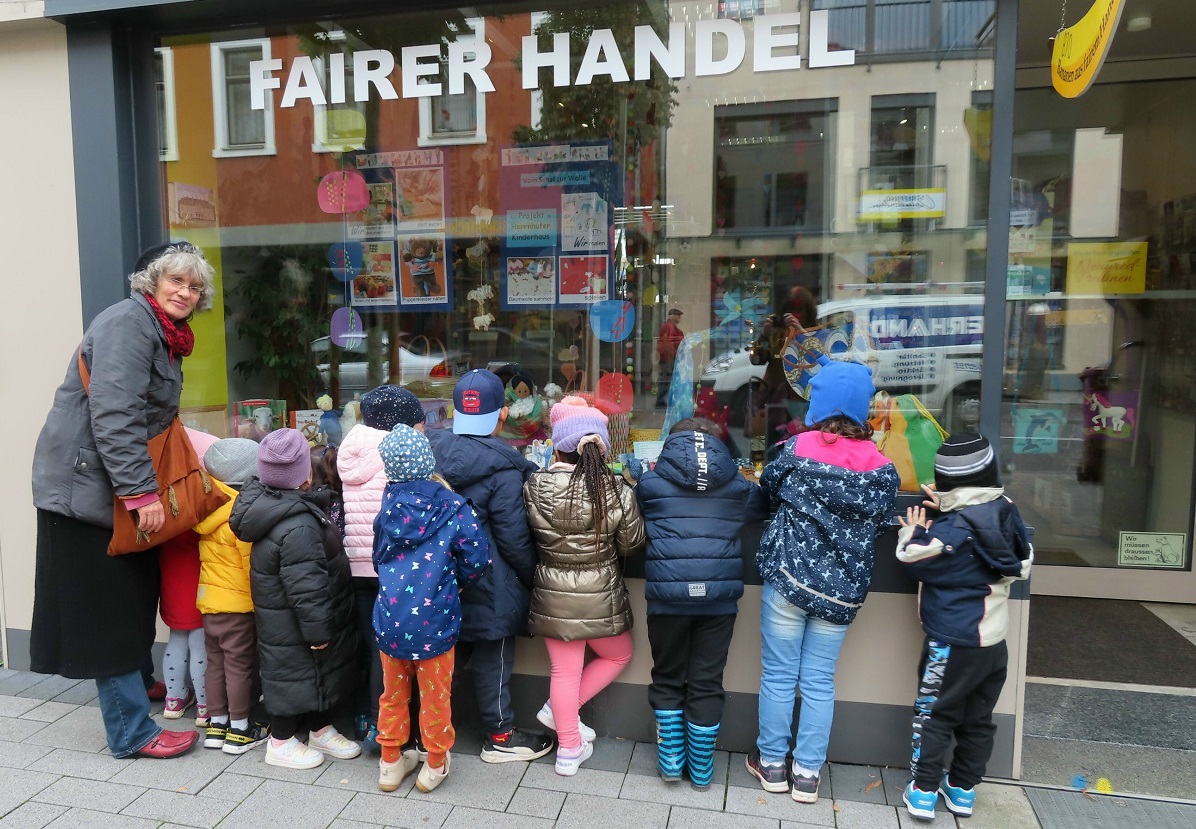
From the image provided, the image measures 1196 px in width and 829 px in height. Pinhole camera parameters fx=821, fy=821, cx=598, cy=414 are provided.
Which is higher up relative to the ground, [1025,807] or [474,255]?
[474,255]

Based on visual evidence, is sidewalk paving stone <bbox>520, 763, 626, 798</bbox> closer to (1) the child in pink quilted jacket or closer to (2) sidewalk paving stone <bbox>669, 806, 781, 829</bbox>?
(2) sidewalk paving stone <bbox>669, 806, 781, 829</bbox>

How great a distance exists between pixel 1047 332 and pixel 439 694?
14.6 ft

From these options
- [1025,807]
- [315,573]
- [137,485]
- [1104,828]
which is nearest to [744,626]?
[1025,807]

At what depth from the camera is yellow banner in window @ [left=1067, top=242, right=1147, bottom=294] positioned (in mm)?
5188

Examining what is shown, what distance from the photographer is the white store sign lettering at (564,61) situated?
12.5 feet

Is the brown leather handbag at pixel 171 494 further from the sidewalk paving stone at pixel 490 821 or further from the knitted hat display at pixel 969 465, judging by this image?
the knitted hat display at pixel 969 465

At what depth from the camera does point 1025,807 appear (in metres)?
2.99

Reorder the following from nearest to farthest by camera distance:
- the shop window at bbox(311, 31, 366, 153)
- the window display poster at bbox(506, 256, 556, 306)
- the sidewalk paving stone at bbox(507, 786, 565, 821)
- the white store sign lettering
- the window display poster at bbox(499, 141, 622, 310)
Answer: the sidewalk paving stone at bbox(507, 786, 565, 821)
the white store sign lettering
the shop window at bbox(311, 31, 366, 153)
the window display poster at bbox(499, 141, 622, 310)
the window display poster at bbox(506, 256, 556, 306)

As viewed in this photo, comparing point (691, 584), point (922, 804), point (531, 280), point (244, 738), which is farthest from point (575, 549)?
point (531, 280)

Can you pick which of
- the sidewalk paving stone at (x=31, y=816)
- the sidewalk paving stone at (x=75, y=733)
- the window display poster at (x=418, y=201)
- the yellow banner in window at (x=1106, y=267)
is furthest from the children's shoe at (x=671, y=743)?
the yellow banner in window at (x=1106, y=267)

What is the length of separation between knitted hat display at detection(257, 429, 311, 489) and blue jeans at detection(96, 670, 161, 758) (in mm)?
985

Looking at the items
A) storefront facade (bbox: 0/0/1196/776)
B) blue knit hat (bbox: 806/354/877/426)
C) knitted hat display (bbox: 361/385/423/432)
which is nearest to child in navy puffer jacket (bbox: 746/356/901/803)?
blue knit hat (bbox: 806/354/877/426)

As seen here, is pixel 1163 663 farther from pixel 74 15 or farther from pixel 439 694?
pixel 74 15

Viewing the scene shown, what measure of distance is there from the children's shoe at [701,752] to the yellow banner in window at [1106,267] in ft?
12.9
